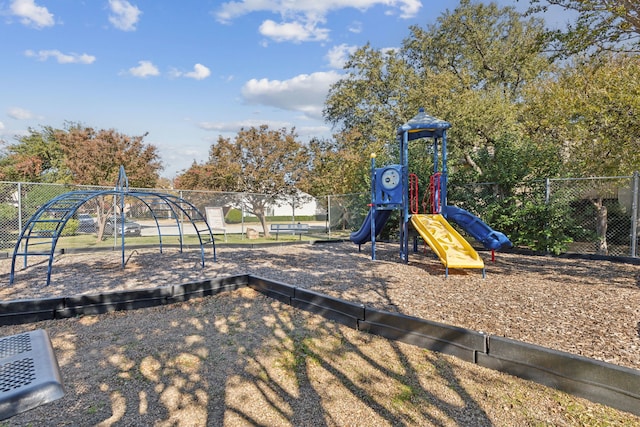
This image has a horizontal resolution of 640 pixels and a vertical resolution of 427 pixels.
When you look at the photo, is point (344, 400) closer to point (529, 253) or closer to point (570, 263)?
point (570, 263)

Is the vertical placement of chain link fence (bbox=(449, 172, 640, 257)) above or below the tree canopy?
below

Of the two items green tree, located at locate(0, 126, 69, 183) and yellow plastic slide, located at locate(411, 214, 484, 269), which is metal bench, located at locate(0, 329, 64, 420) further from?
green tree, located at locate(0, 126, 69, 183)

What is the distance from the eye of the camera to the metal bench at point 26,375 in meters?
1.12

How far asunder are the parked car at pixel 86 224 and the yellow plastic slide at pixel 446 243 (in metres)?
14.0

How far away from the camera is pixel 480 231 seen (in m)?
7.69

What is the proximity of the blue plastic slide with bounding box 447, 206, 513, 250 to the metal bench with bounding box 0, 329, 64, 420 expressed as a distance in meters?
7.55

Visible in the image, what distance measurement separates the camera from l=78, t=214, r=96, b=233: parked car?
15.2 meters

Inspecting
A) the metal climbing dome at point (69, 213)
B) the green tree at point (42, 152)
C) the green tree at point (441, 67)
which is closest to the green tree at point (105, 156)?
the metal climbing dome at point (69, 213)

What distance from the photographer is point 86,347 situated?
3.71 m

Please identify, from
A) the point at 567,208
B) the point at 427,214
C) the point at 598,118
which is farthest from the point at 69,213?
the point at 598,118

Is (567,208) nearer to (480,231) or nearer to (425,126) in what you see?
(480,231)

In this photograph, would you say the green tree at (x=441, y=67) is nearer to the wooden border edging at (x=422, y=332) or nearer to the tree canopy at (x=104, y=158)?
the tree canopy at (x=104, y=158)

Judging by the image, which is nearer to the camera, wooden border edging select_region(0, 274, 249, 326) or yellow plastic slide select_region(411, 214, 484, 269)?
wooden border edging select_region(0, 274, 249, 326)

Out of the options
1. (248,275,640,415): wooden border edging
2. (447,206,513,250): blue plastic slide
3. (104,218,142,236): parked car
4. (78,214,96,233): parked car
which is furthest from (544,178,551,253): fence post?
(78,214,96,233): parked car
